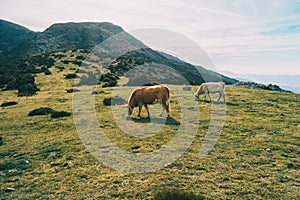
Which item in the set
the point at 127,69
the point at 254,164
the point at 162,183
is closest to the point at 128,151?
the point at 162,183

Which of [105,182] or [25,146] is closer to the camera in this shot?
[105,182]

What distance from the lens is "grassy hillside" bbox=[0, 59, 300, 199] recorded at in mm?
8492

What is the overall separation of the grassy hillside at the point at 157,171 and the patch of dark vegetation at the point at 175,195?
0.42 m

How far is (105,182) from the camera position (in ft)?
29.7

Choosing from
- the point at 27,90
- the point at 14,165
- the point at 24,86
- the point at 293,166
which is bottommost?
the point at 14,165

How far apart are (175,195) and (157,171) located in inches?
93.4

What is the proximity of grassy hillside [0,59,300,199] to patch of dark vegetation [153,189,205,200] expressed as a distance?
1.38ft

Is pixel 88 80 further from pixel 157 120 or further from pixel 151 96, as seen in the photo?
pixel 157 120

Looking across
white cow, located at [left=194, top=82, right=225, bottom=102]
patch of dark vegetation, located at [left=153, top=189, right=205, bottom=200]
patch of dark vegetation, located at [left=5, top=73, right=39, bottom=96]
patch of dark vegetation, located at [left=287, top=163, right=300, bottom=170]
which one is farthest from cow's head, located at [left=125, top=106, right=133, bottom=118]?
patch of dark vegetation, located at [left=5, top=73, right=39, bottom=96]

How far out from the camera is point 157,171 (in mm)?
9852

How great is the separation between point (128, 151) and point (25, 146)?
17.3 feet

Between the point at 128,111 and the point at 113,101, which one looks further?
the point at 113,101

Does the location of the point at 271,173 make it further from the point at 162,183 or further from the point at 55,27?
the point at 55,27

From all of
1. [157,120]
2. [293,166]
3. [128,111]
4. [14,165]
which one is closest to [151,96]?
[157,120]
